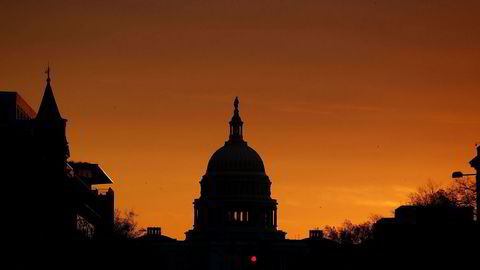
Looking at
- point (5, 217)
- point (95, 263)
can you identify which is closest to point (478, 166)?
point (95, 263)

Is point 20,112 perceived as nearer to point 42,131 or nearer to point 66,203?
point 42,131

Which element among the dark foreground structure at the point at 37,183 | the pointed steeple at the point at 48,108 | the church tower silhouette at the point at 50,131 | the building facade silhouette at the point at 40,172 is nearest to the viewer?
the dark foreground structure at the point at 37,183

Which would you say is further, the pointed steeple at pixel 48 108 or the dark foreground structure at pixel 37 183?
the pointed steeple at pixel 48 108

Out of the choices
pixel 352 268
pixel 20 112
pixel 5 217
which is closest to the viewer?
pixel 5 217

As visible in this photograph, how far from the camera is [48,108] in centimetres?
14912

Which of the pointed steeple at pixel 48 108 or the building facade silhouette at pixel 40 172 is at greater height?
the pointed steeple at pixel 48 108

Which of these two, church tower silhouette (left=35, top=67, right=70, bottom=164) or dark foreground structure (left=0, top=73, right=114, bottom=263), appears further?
church tower silhouette (left=35, top=67, right=70, bottom=164)

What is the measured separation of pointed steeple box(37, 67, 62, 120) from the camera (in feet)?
482

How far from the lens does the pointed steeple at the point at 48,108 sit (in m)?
147

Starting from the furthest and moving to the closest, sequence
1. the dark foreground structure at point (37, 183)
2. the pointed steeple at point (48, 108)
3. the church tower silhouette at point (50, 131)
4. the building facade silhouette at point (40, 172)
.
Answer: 1. the pointed steeple at point (48, 108)
2. the church tower silhouette at point (50, 131)
3. the building facade silhouette at point (40, 172)
4. the dark foreground structure at point (37, 183)

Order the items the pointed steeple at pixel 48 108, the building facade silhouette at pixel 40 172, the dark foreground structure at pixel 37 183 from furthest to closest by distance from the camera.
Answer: the pointed steeple at pixel 48 108 → the building facade silhouette at pixel 40 172 → the dark foreground structure at pixel 37 183

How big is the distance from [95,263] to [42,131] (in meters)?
12.8

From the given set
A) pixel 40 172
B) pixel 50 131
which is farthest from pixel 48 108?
pixel 40 172

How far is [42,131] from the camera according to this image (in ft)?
459
